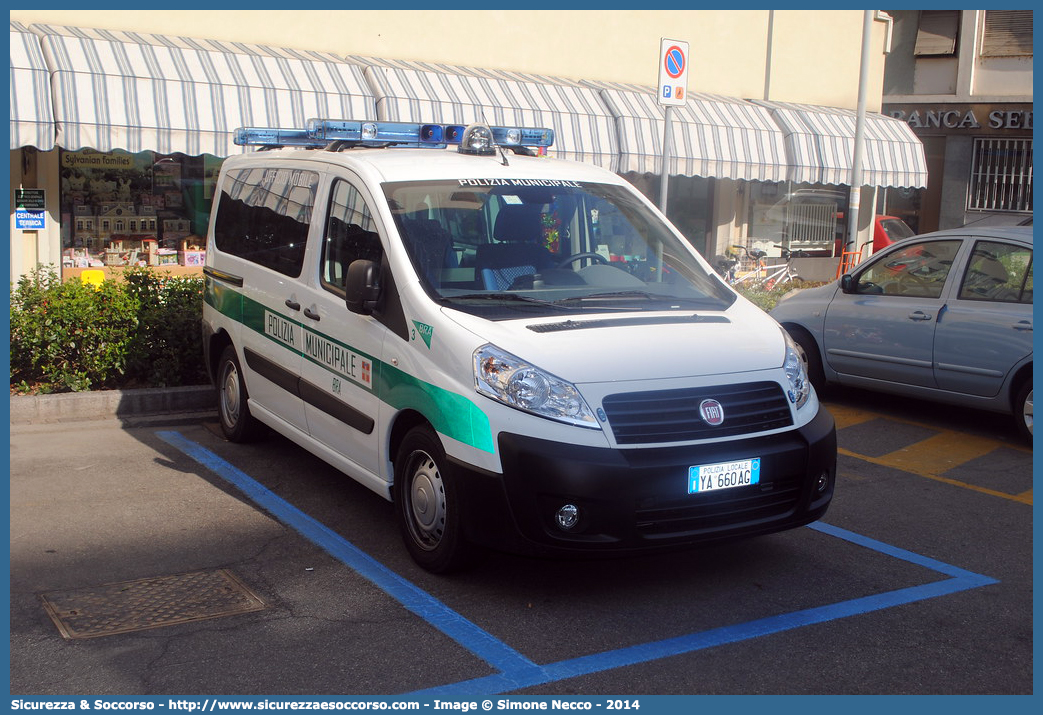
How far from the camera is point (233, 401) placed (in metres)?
7.39

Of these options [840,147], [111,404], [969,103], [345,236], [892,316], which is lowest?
[111,404]

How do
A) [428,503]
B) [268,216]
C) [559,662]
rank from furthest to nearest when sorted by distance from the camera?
[268,216] < [428,503] < [559,662]

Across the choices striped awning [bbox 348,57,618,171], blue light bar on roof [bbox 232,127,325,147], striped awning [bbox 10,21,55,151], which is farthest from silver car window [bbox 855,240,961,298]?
striped awning [bbox 10,21,55,151]

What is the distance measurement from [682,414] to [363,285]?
164cm

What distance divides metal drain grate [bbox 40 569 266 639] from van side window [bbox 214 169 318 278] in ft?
6.37

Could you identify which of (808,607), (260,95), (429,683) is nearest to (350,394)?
(429,683)

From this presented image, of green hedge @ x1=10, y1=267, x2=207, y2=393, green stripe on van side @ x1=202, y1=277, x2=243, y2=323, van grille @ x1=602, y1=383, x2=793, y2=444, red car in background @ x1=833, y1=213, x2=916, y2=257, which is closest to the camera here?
van grille @ x1=602, y1=383, x2=793, y2=444

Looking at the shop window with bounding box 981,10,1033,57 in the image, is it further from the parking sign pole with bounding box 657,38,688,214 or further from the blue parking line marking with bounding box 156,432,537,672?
the blue parking line marking with bounding box 156,432,537,672

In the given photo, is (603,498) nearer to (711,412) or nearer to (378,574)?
(711,412)

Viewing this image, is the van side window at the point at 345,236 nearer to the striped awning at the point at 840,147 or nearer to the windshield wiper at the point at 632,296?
the windshield wiper at the point at 632,296

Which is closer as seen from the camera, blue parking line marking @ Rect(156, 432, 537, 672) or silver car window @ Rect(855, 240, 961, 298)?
blue parking line marking @ Rect(156, 432, 537, 672)

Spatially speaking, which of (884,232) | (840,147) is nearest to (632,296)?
(840,147)

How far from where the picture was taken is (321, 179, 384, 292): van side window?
549 cm

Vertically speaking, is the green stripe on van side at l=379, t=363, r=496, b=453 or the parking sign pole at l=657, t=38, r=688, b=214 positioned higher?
the parking sign pole at l=657, t=38, r=688, b=214
